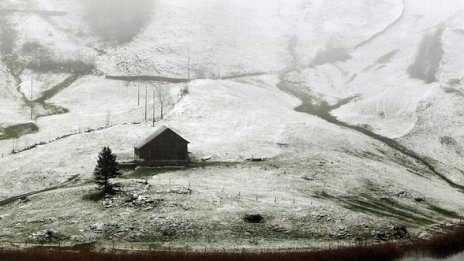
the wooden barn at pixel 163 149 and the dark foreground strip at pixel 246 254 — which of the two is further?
the wooden barn at pixel 163 149

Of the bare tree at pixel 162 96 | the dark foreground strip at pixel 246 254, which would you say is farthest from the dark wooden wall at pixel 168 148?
the dark foreground strip at pixel 246 254

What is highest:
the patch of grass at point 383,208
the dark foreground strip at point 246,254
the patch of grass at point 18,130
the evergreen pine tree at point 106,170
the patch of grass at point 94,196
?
the patch of grass at point 18,130

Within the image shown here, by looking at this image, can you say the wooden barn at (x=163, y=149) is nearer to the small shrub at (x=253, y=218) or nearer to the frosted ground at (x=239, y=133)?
the frosted ground at (x=239, y=133)

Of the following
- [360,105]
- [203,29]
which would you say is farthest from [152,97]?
[203,29]

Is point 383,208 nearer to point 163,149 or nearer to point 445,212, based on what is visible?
point 445,212

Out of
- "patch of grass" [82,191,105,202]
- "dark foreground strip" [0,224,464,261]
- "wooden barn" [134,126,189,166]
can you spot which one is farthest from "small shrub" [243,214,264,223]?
"wooden barn" [134,126,189,166]

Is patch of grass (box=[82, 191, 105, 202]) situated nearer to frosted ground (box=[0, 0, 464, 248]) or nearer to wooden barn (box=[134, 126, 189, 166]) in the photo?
frosted ground (box=[0, 0, 464, 248])

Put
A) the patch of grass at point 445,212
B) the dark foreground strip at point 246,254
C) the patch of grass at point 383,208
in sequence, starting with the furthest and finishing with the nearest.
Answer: the patch of grass at point 445,212
the patch of grass at point 383,208
the dark foreground strip at point 246,254
